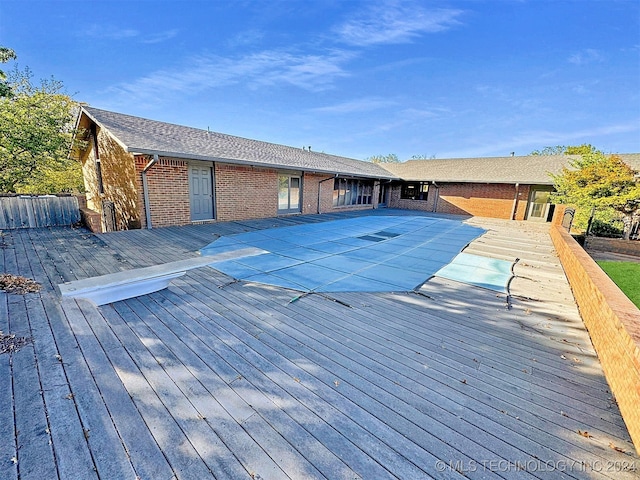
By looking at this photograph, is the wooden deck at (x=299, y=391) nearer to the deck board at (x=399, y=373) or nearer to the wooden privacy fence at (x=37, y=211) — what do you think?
the deck board at (x=399, y=373)

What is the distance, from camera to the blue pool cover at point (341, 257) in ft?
15.1

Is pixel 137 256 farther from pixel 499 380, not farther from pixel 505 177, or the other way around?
pixel 505 177

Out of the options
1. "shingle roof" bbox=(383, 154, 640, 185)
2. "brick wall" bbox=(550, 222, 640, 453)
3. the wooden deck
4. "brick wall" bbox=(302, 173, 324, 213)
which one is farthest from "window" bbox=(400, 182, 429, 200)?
the wooden deck

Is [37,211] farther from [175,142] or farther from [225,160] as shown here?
[225,160]

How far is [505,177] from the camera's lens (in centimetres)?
1568

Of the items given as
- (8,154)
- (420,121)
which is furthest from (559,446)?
(420,121)

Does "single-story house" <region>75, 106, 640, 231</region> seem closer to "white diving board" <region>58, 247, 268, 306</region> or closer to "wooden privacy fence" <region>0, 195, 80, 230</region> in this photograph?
"wooden privacy fence" <region>0, 195, 80, 230</region>

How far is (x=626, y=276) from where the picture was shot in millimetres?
7758

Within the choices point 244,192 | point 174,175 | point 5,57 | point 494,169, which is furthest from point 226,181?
point 494,169

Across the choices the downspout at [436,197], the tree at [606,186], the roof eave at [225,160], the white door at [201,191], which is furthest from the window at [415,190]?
the white door at [201,191]

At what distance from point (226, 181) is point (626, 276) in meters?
13.2

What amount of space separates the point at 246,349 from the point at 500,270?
5.52 m

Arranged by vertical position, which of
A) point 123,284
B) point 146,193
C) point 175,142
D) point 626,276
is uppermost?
point 175,142

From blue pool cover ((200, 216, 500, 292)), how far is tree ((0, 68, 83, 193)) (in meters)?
8.71
